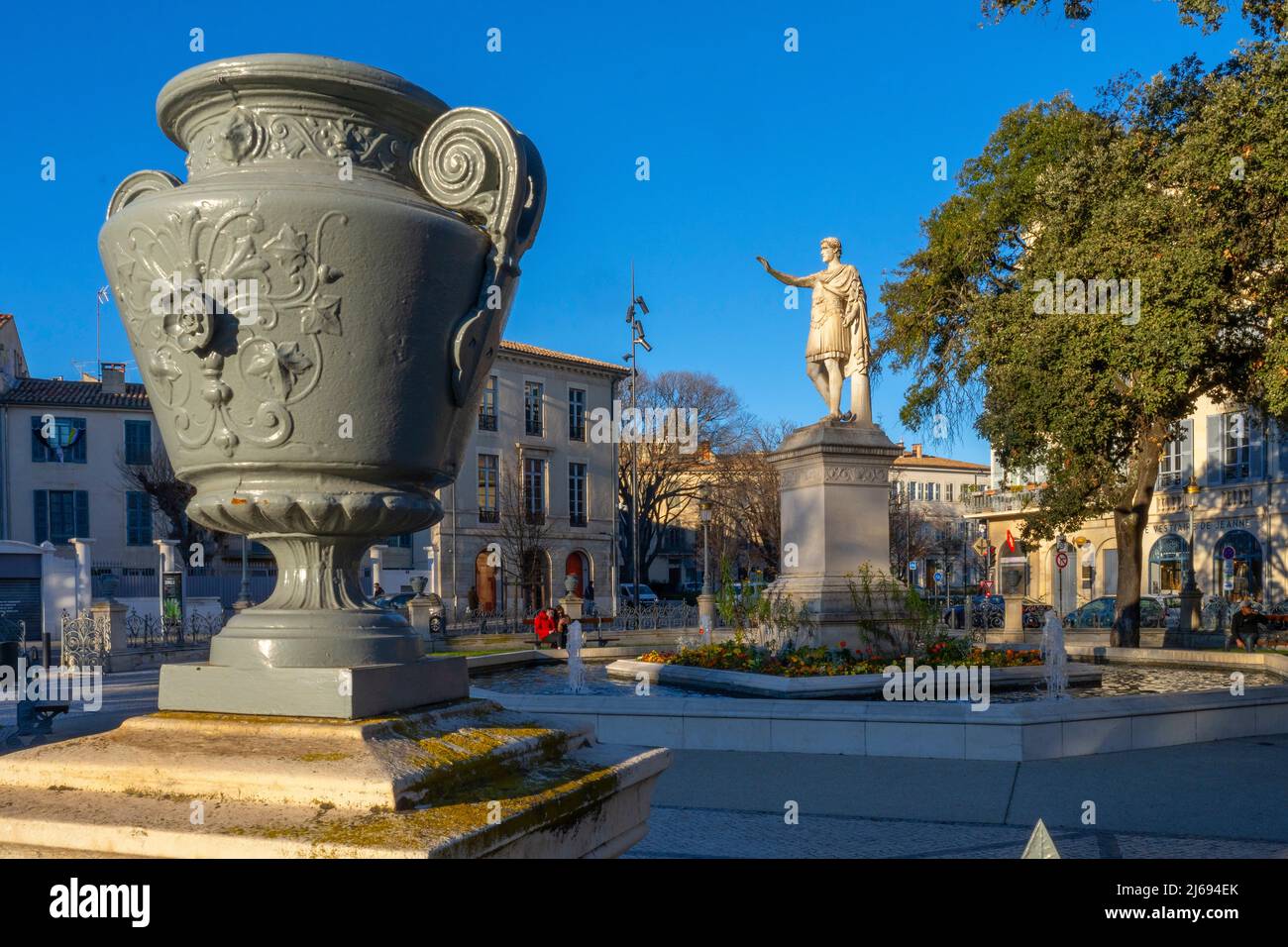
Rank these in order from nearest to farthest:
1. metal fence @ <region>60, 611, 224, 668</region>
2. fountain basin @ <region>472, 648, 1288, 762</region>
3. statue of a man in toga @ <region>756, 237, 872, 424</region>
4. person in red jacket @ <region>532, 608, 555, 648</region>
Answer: fountain basin @ <region>472, 648, 1288, 762</region> < statue of a man in toga @ <region>756, 237, 872, 424</region> < person in red jacket @ <region>532, 608, 555, 648</region> < metal fence @ <region>60, 611, 224, 668</region>

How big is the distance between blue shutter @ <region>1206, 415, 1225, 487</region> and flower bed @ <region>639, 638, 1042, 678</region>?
93.8 feet

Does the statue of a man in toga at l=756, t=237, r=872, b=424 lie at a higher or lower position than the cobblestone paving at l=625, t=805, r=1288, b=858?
higher

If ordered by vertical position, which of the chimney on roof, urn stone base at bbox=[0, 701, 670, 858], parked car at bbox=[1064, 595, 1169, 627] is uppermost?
the chimney on roof

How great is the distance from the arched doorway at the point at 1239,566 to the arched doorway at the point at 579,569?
83.6 ft

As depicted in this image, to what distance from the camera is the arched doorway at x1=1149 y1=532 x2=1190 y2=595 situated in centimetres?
3925

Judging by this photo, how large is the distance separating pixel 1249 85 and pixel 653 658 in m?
10.7

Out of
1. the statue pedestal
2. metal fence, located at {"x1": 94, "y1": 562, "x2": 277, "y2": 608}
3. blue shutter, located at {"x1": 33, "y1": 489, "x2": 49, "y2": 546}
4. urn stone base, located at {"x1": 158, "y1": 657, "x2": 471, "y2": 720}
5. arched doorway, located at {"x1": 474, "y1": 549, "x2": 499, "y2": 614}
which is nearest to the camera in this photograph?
urn stone base, located at {"x1": 158, "y1": 657, "x2": 471, "y2": 720}

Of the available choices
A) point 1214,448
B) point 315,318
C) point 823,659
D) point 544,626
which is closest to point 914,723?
point 823,659

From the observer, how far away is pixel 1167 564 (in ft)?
132

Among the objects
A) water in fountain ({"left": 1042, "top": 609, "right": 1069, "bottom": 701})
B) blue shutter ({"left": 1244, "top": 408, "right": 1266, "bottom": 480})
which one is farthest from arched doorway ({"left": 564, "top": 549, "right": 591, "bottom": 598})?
water in fountain ({"left": 1042, "top": 609, "right": 1069, "bottom": 701})

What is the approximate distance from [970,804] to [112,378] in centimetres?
4366

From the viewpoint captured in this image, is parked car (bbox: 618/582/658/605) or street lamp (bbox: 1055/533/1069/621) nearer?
street lamp (bbox: 1055/533/1069/621)

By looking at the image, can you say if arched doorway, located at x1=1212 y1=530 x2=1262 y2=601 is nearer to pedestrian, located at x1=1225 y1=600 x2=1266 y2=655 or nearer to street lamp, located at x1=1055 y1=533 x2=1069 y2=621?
street lamp, located at x1=1055 y1=533 x2=1069 y2=621

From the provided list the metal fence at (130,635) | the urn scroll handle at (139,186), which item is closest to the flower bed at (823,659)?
the urn scroll handle at (139,186)
